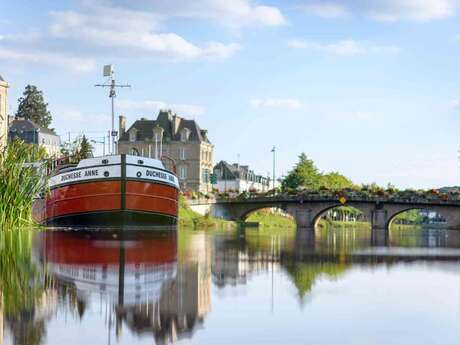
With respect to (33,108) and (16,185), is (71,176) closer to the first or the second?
(16,185)

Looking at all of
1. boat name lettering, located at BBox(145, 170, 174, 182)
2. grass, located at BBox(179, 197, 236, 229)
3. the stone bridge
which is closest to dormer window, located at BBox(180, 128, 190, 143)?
the stone bridge

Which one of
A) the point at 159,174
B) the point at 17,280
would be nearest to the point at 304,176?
the point at 159,174

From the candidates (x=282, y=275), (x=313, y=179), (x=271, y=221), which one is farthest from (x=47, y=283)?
(x=313, y=179)

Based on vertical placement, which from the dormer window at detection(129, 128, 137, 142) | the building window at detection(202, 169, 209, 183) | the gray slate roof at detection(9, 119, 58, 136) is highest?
the gray slate roof at detection(9, 119, 58, 136)

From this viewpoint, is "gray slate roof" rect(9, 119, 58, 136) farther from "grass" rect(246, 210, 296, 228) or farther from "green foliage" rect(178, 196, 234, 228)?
"green foliage" rect(178, 196, 234, 228)

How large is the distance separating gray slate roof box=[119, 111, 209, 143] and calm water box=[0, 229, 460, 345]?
9677cm

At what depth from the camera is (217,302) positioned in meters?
11.4

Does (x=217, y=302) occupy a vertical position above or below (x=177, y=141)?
below

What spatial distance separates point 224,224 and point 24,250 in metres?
58.6

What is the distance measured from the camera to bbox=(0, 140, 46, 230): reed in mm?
32125

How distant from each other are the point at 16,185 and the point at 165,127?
3322 inches

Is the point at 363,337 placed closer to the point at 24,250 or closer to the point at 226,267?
the point at 226,267

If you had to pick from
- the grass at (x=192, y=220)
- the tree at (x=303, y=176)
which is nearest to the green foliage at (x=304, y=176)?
the tree at (x=303, y=176)

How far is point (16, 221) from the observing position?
109ft
